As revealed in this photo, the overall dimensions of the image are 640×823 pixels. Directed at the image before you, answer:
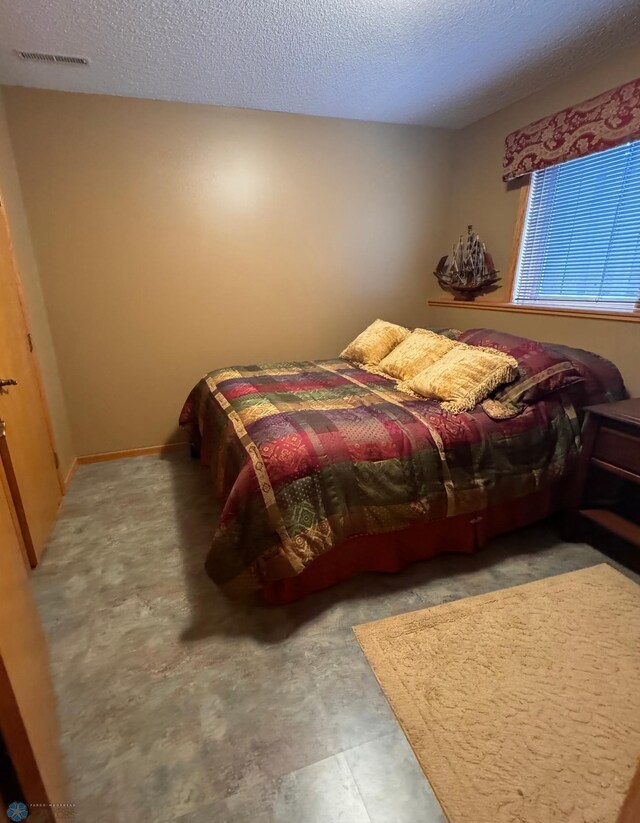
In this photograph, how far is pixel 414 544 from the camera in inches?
75.7

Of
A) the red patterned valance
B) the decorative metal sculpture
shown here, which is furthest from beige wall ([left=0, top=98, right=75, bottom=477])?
the red patterned valance

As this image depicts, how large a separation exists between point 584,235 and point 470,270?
0.84m

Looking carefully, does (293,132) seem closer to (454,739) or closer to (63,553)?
(63,553)

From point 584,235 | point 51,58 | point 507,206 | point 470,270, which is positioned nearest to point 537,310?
point 584,235

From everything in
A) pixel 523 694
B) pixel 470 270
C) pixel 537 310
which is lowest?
pixel 523 694

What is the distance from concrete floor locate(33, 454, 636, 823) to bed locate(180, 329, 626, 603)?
0.54 feet

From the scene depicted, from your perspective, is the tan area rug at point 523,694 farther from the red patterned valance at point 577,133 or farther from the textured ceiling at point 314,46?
the textured ceiling at point 314,46

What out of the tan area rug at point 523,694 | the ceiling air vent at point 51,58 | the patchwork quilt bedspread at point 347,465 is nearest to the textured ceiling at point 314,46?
the ceiling air vent at point 51,58

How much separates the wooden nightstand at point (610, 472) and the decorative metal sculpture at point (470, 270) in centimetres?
152

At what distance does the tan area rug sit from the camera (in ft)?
3.55

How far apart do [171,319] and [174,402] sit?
0.66 meters

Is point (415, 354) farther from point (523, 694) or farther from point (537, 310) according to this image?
point (523, 694)

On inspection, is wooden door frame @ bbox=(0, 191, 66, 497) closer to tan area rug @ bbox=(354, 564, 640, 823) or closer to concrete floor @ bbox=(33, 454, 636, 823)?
concrete floor @ bbox=(33, 454, 636, 823)

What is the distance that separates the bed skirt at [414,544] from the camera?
1.73 meters
